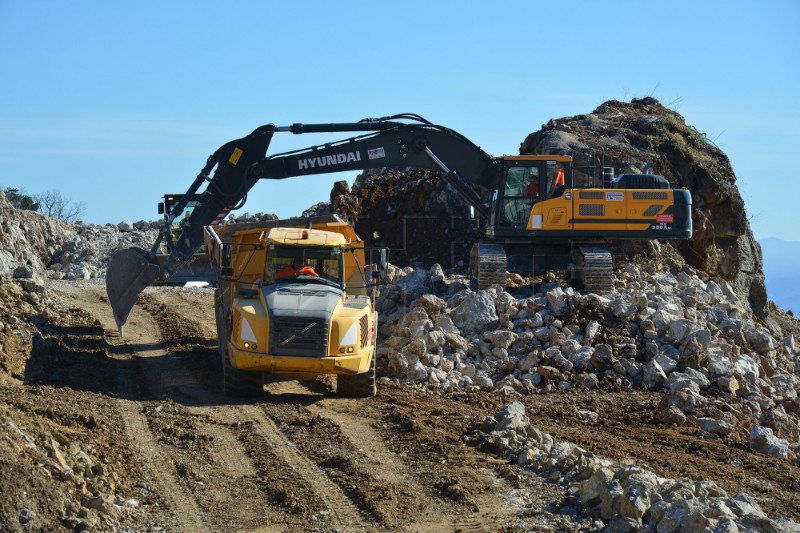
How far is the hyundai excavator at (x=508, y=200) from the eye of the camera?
62.0 feet

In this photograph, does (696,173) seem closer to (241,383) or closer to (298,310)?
(298,310)

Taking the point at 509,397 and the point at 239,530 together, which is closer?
the point at 239,530

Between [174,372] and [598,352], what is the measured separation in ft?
23.3

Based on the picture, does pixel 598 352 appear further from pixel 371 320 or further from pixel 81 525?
pixel 81 525

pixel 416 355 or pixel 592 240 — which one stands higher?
pixel 592 240

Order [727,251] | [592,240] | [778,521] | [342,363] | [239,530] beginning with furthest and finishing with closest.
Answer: [727,251]
[592,240]
[342,363]
[239,530]
[778,521]

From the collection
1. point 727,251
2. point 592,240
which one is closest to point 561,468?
point 592,240

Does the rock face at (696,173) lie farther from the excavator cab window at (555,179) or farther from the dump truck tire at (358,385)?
the dump truck tire at (358,385)

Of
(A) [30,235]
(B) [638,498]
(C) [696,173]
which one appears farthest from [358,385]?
(A) [30,235]

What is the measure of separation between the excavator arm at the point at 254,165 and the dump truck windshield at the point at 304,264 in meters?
3.72

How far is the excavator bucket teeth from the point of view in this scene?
18516 millimetres

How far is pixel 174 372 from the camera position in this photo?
17.0m

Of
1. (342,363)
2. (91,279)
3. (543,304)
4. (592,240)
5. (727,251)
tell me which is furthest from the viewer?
(91,279)

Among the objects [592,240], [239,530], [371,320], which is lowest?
[239,530]
